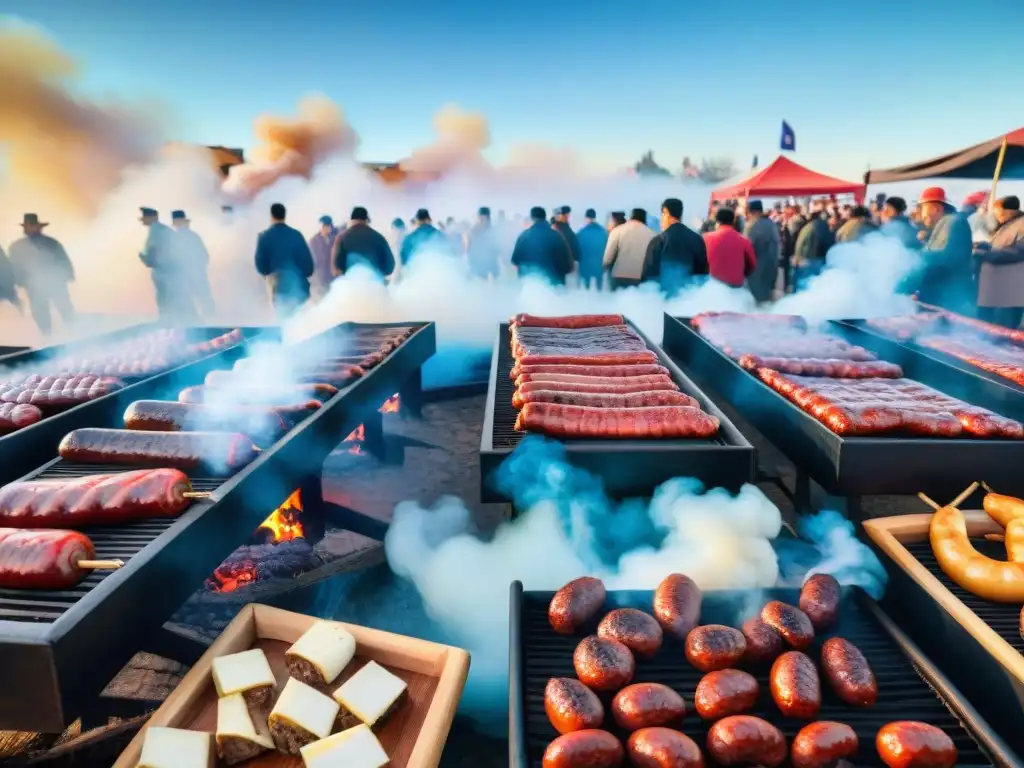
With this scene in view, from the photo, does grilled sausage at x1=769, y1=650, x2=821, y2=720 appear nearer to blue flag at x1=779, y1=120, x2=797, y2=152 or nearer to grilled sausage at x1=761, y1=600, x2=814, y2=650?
grilled sausage at x1=761, y1=600, x2=814, y2=650

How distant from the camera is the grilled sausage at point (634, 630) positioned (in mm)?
2148

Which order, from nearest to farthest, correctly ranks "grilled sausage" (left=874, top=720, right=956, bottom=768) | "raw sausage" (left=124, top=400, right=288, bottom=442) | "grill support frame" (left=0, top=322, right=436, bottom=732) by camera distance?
"grilled sausage" (left=874, top=720, right=956, bottom=768), "grill support frame" (left=0, top=322, right=436, bottom=732), "raw sausage" (left=124, top=400, right=288, bottom=442)

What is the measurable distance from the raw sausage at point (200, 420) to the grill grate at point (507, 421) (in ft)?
4.01

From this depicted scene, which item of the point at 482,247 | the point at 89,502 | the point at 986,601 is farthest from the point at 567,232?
→ the point at 89,502

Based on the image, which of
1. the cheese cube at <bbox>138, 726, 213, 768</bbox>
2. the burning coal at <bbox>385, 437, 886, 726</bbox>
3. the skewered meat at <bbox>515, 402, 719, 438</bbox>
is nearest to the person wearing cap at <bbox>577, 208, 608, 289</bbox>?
the skewered meat at <bbox>515, 402, 719, 438</bbox>

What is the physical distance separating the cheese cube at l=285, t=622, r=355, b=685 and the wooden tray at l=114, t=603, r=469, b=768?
66 mm

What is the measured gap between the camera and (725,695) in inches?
74.3

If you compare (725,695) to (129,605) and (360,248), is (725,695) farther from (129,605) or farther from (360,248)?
(360,248)

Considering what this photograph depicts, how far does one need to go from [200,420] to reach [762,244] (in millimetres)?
10154

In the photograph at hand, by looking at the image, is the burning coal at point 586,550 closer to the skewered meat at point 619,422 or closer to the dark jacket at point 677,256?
the skewered meat at point 619,422

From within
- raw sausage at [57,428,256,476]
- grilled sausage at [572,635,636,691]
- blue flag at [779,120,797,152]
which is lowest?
grilled sausage at [572,635,636,691]

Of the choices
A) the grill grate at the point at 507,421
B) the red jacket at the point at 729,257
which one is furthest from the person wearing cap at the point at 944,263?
the grill grate at the point at 507,421

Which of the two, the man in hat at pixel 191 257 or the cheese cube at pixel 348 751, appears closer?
the cheese cube at pixel 348 751

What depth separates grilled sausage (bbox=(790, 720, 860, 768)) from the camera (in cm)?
171
